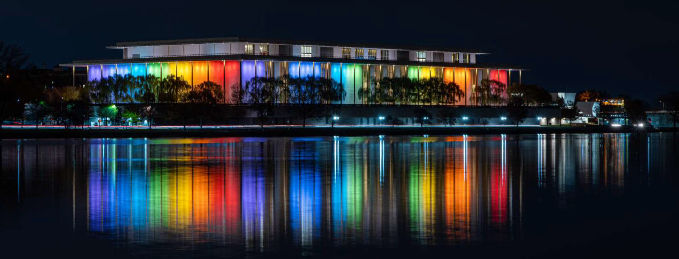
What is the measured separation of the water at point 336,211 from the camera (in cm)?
1319

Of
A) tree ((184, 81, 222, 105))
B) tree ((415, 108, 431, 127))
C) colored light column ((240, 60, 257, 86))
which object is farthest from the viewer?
tree ((415, 108, 431, 127))

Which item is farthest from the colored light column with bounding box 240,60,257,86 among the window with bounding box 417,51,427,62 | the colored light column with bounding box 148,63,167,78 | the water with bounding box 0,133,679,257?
the water with bounding box 0,133,679,257

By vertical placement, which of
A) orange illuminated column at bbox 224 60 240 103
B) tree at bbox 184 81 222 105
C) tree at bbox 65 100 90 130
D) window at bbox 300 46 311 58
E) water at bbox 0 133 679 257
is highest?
window at bbox 300 46 311 58

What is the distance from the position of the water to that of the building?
81.5 metres

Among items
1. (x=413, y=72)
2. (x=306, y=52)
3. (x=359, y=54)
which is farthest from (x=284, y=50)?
(x=413, y=72)

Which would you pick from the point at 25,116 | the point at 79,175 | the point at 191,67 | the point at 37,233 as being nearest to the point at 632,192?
the point at 37,233

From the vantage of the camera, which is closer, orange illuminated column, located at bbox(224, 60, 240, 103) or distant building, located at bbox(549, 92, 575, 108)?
orange illuminated column, located at bbox(224, 60, 240, 103)

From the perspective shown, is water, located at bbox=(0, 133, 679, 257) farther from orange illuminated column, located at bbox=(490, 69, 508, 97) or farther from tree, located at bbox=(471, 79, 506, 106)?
orange illuminated column, located at bbox=(490, 69, 508, 97)

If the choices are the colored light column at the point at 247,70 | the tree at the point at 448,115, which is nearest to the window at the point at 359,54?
the tree at the point at 448,115

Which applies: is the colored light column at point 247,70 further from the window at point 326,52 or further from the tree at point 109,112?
the tree at point 109,112

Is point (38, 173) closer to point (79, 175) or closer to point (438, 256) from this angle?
point (79, 175)

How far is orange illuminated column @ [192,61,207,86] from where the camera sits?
111m

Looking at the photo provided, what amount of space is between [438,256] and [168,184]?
11.8 m

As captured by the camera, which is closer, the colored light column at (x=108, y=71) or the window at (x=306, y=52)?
the window at (x=306, y=52)
